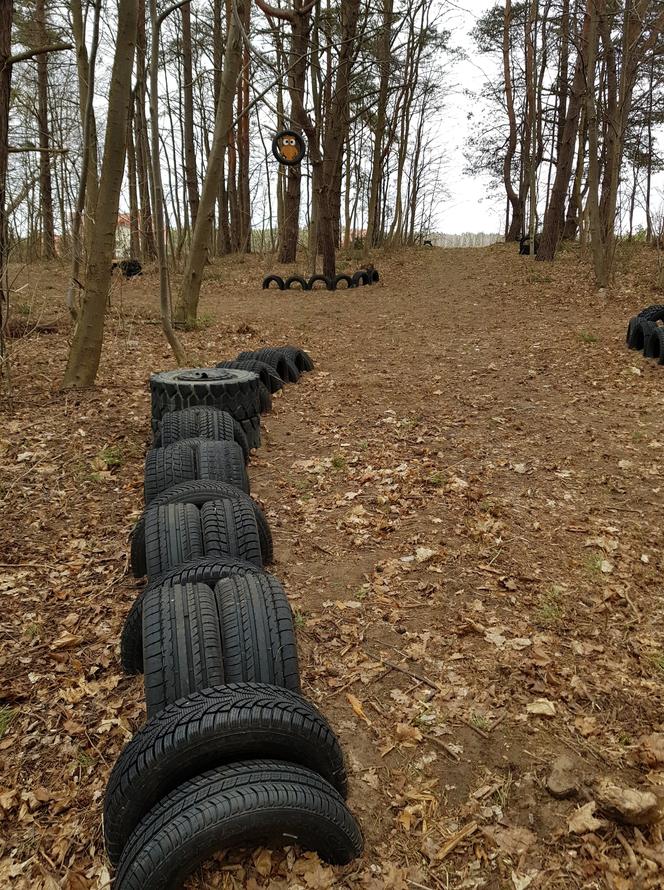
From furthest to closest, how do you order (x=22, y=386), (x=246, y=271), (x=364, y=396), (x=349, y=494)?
(x=246, y=271), (x=364, y=396), (x=22, y=386), (x=349, y=494)

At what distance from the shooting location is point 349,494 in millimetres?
5098

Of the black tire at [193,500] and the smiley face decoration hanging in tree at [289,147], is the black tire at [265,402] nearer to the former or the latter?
the black tire at [193,500]

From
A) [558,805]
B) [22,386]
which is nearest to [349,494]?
[558,805]

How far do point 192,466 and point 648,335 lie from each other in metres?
7.34

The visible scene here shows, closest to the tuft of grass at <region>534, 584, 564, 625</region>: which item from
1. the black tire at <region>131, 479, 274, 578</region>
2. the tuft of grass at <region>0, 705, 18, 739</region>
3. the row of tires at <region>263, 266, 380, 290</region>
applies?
the black tire at <region>131, 479, 274, 578</region>

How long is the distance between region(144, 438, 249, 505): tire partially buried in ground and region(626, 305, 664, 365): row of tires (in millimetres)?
6722

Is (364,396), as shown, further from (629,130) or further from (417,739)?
(629,130)

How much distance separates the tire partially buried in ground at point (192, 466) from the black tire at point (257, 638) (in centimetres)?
182

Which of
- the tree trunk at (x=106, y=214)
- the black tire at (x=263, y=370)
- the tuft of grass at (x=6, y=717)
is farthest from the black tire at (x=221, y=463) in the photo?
the tree trunk at (x=106, y=214)

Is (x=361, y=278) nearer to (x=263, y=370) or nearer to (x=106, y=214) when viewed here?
(x=263, y=370)

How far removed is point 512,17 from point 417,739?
1151 inches

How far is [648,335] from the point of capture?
8.54 metres

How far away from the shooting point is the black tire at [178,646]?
236 cm

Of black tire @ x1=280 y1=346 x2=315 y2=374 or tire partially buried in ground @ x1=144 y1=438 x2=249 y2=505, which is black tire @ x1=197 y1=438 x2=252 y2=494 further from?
black tire @ x1=280 y1=346 x2=315 y2=374
